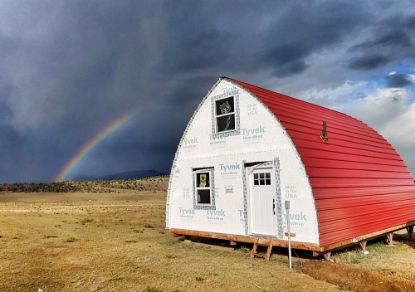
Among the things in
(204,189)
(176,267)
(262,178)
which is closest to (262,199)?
(262,178)

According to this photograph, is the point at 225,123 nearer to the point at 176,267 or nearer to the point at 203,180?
the point at 203,180

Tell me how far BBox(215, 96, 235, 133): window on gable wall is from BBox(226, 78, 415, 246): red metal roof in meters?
0.89

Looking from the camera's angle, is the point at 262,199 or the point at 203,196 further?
the point at 203,196

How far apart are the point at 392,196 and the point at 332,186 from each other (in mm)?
5808

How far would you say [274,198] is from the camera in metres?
12.9

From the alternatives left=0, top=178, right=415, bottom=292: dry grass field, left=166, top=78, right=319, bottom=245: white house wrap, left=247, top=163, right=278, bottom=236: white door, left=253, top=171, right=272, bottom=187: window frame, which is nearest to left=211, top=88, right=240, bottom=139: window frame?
left=166, top=78, right=319, bottom=245: white house wrap

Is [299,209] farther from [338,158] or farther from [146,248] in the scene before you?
[146,248]

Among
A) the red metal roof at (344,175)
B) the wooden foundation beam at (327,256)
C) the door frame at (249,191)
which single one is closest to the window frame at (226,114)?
the red metal roof at (344,175)

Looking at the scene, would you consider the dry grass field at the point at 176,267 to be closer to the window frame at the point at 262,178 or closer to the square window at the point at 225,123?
the window frame at the point at 262,178

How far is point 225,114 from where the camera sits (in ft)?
48.2

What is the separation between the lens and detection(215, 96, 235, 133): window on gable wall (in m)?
14.6

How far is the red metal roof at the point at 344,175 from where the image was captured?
39.4ft

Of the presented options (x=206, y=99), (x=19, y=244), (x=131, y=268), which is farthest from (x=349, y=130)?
(x=19, y=244)

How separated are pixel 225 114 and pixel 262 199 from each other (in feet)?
11.9
